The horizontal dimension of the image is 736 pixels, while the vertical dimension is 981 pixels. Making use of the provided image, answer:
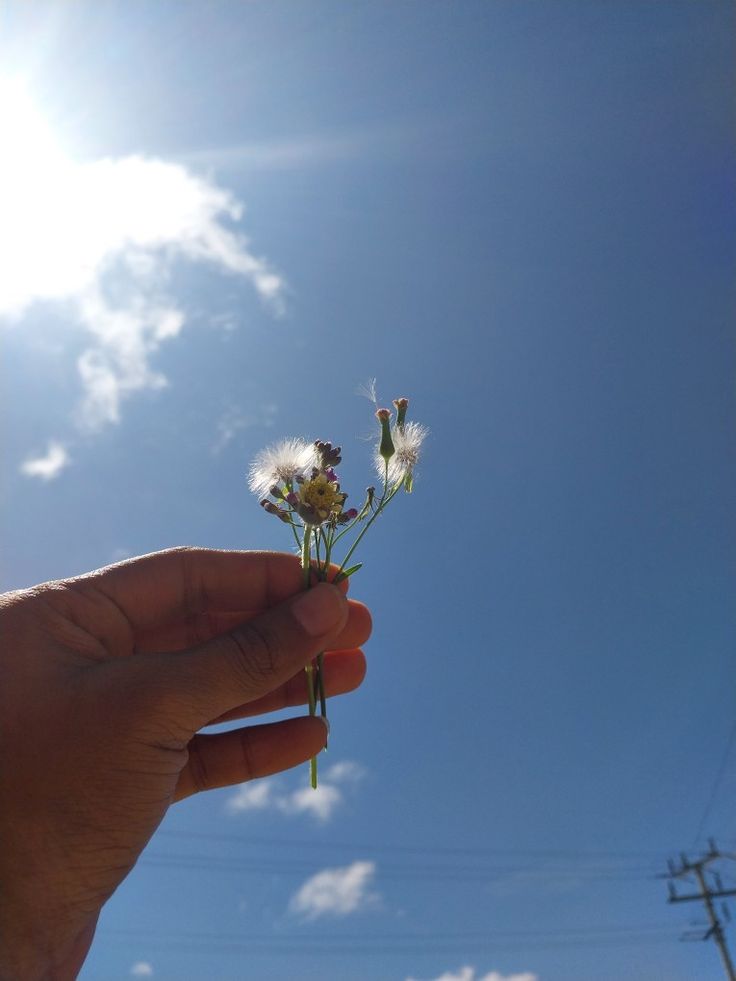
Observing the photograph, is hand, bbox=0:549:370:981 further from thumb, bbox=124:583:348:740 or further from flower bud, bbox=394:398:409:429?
flower bud, bbox=394:398:409:429

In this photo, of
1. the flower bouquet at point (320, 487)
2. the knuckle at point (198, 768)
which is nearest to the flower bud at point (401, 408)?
the flower bouquet at point (320, 487)

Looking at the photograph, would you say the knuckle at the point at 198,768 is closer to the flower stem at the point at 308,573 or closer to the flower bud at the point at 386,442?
the flower stem at the point at 308,573

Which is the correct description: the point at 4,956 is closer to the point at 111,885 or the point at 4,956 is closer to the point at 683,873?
the point at 111,885

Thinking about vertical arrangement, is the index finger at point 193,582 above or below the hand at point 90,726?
above

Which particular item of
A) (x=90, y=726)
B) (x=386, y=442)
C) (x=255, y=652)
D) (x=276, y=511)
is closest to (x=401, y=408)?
(x=386, y=442)

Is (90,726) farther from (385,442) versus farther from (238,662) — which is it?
(385,442)

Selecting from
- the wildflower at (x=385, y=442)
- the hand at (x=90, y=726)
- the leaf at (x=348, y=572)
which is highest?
the wildflower at (x=385, y=442)

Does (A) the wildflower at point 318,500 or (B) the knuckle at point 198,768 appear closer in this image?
(A) the wildflower at point 318,500
